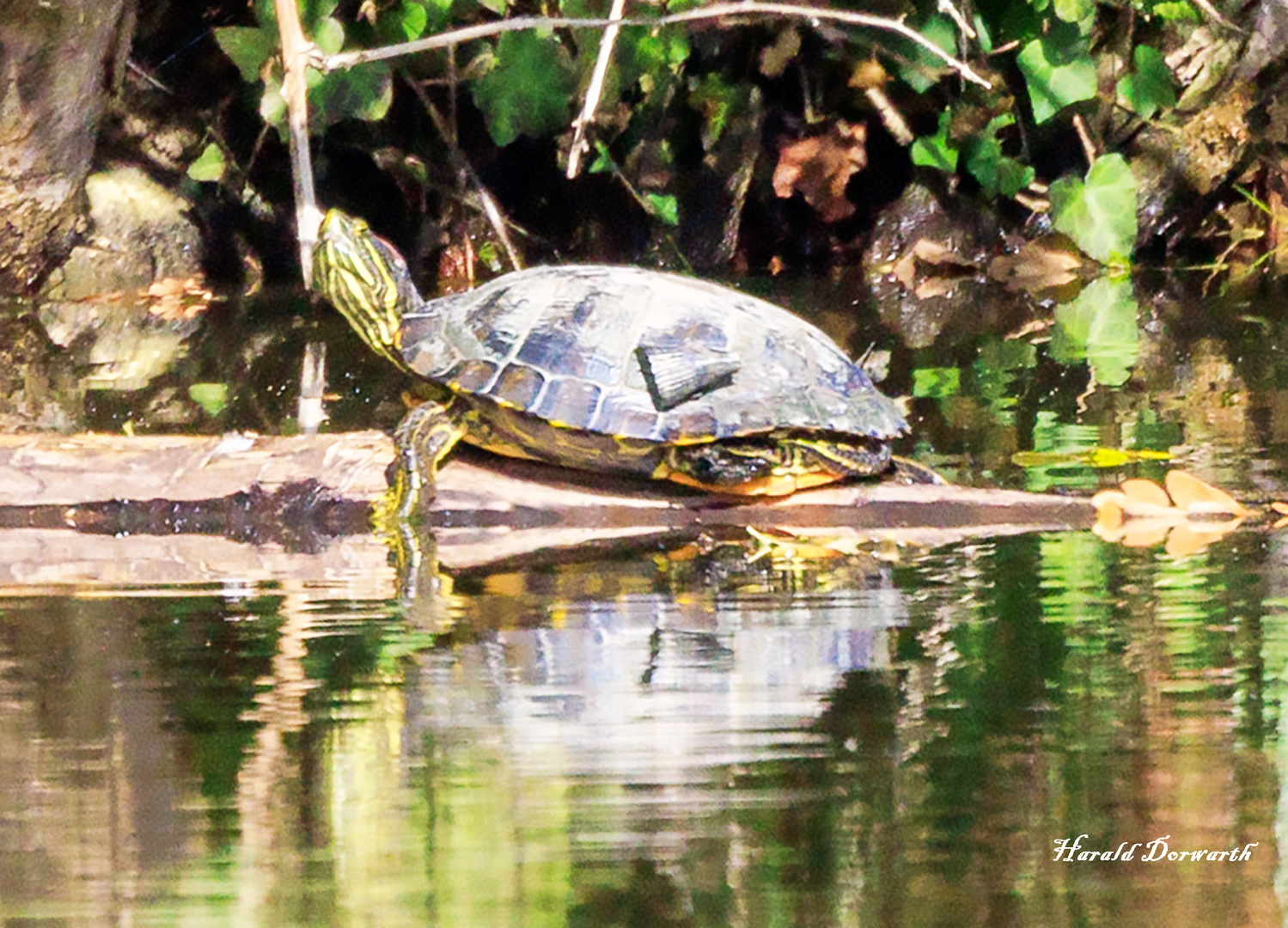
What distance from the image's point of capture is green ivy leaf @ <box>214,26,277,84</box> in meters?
7.65

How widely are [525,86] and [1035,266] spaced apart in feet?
10.0

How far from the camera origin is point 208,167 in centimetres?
869

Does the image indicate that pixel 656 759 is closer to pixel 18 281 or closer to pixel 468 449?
pixel 468 449

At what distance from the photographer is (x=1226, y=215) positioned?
9.34 m

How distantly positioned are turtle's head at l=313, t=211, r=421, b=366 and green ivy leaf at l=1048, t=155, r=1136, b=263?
571 centimetres

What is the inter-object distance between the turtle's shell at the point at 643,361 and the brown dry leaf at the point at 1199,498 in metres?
0.58

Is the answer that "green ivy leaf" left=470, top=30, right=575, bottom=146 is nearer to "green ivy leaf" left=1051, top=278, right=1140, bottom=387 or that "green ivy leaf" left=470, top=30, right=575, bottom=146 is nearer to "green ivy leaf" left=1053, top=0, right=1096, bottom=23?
"green ivy leaf" left=1053, top=0, right=1096, bottom=23

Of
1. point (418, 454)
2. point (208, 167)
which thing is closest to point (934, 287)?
point (208, 167)

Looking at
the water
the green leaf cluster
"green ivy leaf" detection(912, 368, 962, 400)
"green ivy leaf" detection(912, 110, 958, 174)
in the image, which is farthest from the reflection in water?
"green ivy leaf" detection(912, 110, 958, 174)

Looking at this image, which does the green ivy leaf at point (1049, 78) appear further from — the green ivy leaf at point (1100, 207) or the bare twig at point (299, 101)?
the bare twig at point (299, 101)

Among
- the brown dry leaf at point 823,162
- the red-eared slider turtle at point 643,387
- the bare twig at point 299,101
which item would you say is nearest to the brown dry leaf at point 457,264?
the brown dry leaf at point 823,162

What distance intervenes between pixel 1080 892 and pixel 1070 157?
845 cm

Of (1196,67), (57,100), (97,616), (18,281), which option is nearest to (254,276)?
(18,281)

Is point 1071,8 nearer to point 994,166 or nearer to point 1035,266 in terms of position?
point 994,166
